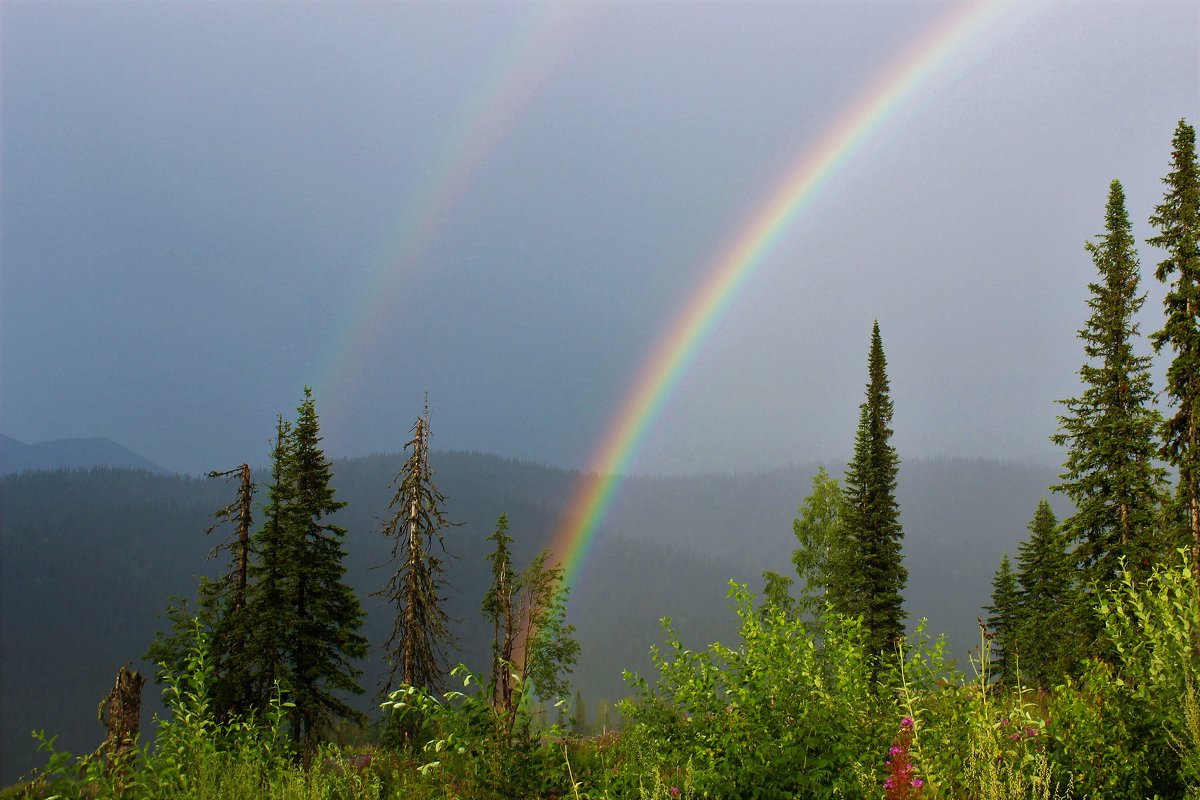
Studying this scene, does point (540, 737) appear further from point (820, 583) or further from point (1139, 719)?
point (820, 583)

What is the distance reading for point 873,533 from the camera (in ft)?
112

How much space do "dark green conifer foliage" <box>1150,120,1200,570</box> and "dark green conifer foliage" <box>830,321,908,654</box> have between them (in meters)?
13.2

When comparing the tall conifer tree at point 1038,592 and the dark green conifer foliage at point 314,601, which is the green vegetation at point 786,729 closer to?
the dark green conifer foliage at point 314,601

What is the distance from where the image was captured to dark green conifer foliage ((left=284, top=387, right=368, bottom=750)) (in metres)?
20.9

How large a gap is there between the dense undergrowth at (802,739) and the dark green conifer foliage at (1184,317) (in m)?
17.6

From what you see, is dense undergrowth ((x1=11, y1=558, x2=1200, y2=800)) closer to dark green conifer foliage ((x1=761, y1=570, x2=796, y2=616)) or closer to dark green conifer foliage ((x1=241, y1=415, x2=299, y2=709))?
dark green conifer foliage ((x1=241, y1=415, x2=299, y2=709))

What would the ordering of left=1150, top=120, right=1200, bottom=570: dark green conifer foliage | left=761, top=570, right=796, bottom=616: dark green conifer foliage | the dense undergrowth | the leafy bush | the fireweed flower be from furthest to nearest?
left=761, top=570, right=796, bottom=616: dark green conifer foliage → left=1150, top=120, right=1200, bottom=570: dark green conifer foliage → the leafy bush → the dense undergrowth → the fireweed flower

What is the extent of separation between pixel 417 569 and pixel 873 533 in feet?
75.8

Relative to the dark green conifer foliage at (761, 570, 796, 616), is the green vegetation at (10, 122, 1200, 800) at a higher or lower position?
higher

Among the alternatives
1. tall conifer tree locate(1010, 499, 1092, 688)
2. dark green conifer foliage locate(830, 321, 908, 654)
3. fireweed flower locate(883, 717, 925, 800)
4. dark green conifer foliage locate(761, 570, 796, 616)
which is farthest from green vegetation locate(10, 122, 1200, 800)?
tall conifer tree locate(1010, 499, 1092, 688)

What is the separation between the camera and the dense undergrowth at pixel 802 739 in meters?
4.57

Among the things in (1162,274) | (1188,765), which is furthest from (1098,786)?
(1162,274)

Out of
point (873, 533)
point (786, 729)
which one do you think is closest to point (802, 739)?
point (786, 729)

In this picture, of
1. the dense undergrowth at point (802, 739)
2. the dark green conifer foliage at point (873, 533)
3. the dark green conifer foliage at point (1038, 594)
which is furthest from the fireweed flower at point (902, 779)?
the dark green conifer foliage at point (1038, 594)
